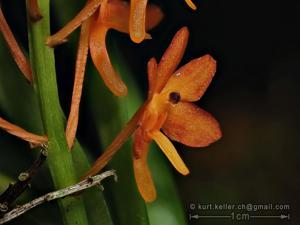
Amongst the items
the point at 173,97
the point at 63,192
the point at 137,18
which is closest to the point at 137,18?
the point at 137,18

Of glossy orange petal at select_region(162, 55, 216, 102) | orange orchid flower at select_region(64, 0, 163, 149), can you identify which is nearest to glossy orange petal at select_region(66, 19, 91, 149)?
orange orchid flower at select_region(64, 0, 163, 149)

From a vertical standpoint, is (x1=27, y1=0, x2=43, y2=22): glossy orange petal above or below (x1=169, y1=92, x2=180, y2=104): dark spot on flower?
above

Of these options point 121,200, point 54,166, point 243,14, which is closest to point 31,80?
point 54,166

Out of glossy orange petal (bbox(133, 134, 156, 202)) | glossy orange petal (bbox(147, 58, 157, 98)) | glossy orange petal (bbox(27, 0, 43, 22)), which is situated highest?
glossy orange petal (bbox(27, 0, 43, 22))

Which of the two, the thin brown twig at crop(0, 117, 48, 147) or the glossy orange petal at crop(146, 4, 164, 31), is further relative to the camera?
the glossy orange petal at crop(146, 4, 164, 31)

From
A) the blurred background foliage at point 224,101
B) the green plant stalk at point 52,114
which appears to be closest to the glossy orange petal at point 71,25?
the green plant stalk at point 52,114

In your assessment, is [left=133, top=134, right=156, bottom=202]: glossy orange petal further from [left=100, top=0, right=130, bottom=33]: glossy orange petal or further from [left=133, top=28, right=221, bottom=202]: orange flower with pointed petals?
[left=100, top=0, right=130, bottom=33]: glossy orange petal

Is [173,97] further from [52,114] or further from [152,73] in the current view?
[52,114]
